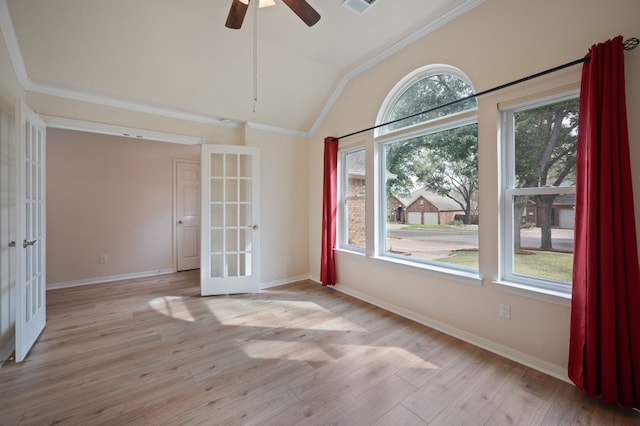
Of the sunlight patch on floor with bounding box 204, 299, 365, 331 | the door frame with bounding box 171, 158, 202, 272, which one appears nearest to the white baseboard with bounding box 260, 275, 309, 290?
the sunlight patch on floor with bounding box 204, 299, 365, 331

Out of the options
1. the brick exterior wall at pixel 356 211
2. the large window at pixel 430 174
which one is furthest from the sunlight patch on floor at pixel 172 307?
the large window at pixel 430 174

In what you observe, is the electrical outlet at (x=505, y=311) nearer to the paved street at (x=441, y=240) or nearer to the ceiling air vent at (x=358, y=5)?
the paved street at (x=441, y=240)

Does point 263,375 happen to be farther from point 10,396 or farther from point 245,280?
point 245,280

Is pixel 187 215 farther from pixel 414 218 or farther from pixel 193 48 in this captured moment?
pixel 414 218

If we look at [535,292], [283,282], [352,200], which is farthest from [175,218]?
[535,292]

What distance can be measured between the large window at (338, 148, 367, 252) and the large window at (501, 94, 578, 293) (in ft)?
5.65

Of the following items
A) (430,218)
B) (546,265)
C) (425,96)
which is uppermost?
(425,96)

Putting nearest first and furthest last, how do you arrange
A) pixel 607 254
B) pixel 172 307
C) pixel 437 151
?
1. pixel 607 254
2. pixel 437 151
3. pixel 172 307

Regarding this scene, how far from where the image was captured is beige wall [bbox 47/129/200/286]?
13.3 ft

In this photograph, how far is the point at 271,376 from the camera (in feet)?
6.37

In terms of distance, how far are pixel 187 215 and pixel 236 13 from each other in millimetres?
4043

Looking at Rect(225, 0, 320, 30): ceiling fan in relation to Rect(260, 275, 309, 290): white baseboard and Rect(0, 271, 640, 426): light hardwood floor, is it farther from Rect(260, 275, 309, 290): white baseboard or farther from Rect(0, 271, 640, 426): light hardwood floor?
Rect(260, 275, 309, 290): white baseboard

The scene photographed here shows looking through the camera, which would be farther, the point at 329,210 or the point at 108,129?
the point at 329,210

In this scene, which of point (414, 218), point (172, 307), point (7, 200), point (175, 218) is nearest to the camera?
point (7, 200)
